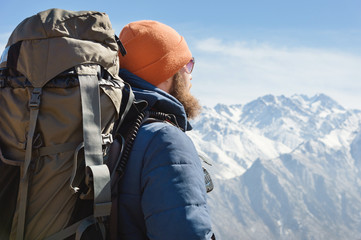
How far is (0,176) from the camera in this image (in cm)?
316

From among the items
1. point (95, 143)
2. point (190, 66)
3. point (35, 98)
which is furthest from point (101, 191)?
point (190, 66)

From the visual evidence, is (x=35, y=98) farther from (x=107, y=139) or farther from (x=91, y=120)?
(x=107, y=139)

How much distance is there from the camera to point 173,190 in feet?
9.96

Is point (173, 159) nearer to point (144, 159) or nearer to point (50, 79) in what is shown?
point (144, 159)

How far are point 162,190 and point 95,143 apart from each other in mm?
617

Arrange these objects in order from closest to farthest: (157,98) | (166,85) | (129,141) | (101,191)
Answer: (101,191)
(129,141)
(157,98)
(166,85)

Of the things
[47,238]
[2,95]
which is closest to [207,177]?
[47,238]

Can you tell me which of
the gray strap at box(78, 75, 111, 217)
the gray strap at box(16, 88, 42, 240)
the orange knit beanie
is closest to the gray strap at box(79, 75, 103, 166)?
the gray strap at box(78, 75, 111, 217)

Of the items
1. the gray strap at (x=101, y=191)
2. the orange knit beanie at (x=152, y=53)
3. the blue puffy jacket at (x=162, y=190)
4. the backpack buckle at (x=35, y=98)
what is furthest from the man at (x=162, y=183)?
the backpack buckle at (x=35, y=98)

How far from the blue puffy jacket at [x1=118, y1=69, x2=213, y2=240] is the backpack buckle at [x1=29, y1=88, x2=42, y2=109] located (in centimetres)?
85

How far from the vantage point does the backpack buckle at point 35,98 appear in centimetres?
305

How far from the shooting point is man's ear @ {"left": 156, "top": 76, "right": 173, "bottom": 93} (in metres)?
4.34

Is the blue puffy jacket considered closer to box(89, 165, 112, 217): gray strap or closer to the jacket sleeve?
the jacket sleeve

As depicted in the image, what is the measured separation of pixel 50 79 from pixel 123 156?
2.75ft
